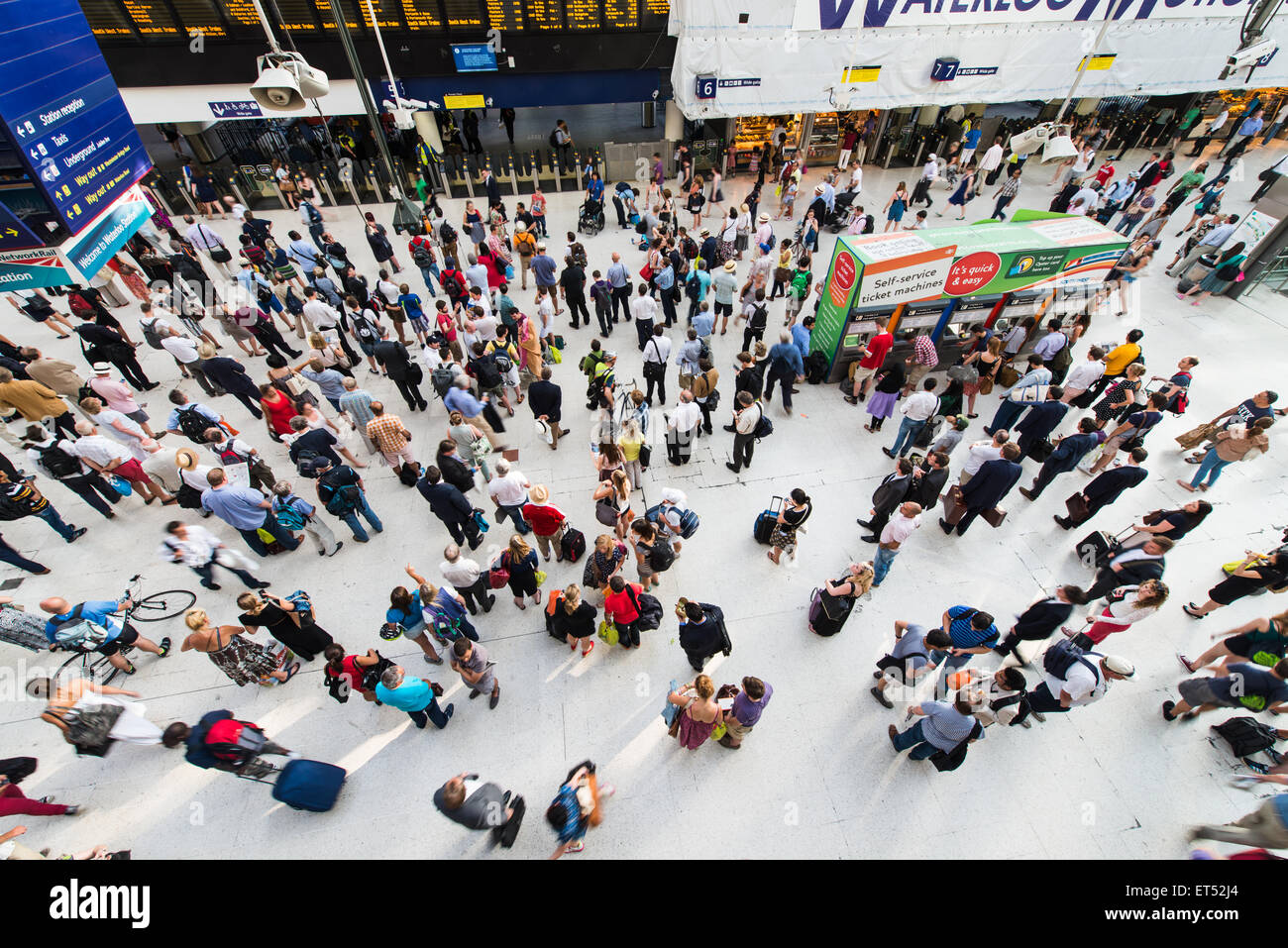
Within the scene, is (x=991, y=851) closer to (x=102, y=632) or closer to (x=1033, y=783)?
(x=1033, y=783)

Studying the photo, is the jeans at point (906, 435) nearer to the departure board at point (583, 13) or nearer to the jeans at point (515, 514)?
the jeans at point (515, 514)

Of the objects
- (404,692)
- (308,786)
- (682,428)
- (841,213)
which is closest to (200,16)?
(682,428)

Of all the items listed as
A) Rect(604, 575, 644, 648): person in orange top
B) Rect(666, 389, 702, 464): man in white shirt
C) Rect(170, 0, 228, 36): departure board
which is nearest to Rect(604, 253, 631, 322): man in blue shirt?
Rect(666, 389, 702, 464): man in white shirt

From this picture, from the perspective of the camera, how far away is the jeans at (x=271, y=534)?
623cm

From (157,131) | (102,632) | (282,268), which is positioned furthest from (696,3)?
(157,131)

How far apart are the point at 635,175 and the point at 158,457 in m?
14.8

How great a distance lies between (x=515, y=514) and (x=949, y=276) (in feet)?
25.6

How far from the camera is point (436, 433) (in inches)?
341

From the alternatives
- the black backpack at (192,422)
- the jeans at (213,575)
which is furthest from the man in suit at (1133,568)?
the black backpack at (192,422)

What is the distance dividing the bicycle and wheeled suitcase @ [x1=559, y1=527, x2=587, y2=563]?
443 centimetres

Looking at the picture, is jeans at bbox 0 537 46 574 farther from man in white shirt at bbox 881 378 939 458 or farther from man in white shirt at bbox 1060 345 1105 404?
man in white shirt at bbox 1060 345 1105 404

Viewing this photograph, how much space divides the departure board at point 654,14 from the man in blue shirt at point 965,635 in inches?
690

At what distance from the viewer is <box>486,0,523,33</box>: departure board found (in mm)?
13719

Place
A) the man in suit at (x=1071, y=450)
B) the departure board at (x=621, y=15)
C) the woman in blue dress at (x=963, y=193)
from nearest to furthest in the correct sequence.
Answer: the man in suit at (x=1071, y=450)
the departure board at (x=621, y=15)
the woman in blue dress at (x=963, y=193)
